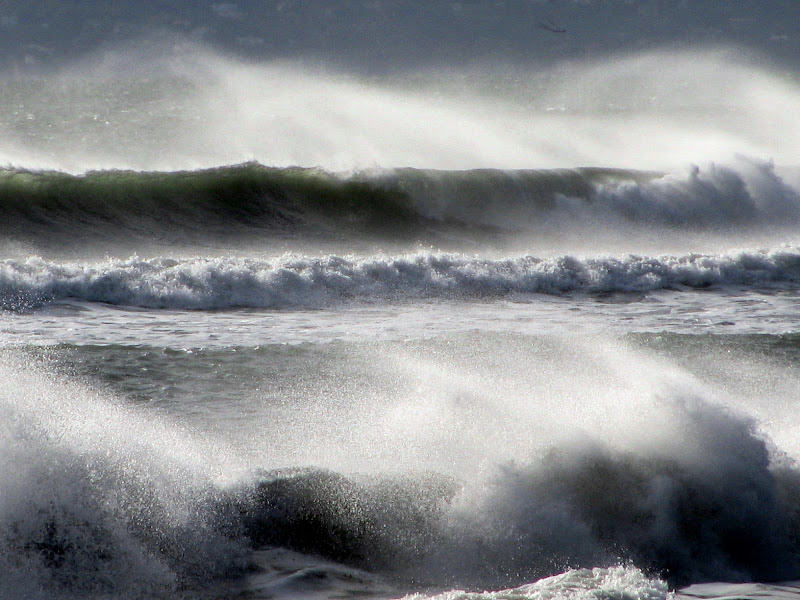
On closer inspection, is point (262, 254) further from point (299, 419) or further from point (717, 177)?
point (717, 177)

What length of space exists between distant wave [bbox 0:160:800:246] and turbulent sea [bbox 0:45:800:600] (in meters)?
0.07

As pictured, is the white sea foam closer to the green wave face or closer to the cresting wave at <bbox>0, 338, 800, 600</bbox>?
the cresting wave at <bbox>0, 338, 800, 600</bbox>

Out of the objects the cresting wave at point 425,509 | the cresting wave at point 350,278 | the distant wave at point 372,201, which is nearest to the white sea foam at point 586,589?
the cresting wave at point 425,509

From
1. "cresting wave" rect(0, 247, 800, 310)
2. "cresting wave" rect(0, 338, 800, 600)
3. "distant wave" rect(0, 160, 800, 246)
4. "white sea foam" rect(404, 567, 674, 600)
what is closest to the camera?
"white sea foam" rect(404, 567, 674, 600)

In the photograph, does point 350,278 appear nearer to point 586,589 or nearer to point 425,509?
point 425,509

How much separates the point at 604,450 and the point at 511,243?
11.7 meters

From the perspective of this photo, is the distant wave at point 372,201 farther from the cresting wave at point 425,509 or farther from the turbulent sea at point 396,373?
the cresting wave at point 425,509

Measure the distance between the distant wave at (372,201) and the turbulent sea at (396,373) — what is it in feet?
0.22

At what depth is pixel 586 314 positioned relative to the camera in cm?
1161

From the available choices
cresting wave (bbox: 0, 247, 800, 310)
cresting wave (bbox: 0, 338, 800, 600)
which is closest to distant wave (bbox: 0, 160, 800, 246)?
cresting wave (bbox: 0, 247, 800, 310)

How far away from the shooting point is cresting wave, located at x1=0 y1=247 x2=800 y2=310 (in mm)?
11406

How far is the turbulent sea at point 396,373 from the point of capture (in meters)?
4.85

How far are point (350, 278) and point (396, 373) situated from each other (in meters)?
4.40

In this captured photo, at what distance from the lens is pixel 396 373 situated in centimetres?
811
